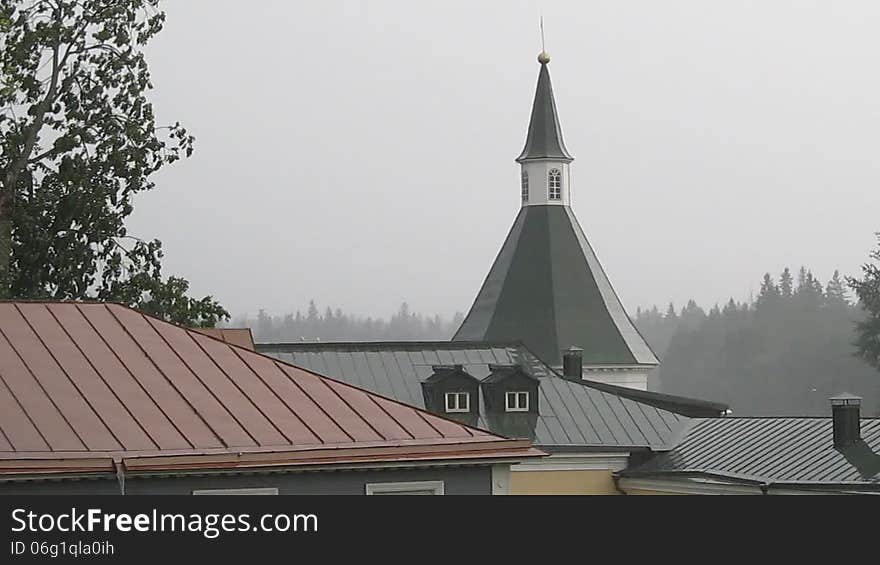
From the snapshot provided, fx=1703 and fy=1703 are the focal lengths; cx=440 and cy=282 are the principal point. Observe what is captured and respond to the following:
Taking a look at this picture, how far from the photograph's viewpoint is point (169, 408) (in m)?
19.0

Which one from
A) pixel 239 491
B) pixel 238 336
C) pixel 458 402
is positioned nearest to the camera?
pixel 239 491

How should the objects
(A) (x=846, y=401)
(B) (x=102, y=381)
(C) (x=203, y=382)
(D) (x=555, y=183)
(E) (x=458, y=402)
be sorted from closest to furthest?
(B) (x=102, y=381) < (C) (x=203, y=382) < (A) (x=846, y=401) < (E) (x=458, y=402) < (D) (x=555, y=183)

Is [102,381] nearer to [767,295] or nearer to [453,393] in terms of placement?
[453,393]

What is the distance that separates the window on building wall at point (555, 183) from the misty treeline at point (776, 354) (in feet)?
101

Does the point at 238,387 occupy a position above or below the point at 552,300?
below

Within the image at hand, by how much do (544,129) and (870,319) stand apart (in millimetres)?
21482

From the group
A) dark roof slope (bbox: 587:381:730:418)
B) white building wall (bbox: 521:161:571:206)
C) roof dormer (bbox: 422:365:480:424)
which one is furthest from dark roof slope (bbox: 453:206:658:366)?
roof dormer (bbox: 422:365:480:424)

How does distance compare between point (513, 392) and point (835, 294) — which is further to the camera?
point (835, 294)

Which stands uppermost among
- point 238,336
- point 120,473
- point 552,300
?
point 552,300

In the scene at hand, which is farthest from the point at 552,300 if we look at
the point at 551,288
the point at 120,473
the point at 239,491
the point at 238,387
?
the point at 120,473

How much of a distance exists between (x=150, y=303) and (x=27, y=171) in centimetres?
418

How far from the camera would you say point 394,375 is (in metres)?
44.6

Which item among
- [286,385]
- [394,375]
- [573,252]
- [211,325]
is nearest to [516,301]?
[573,252]
